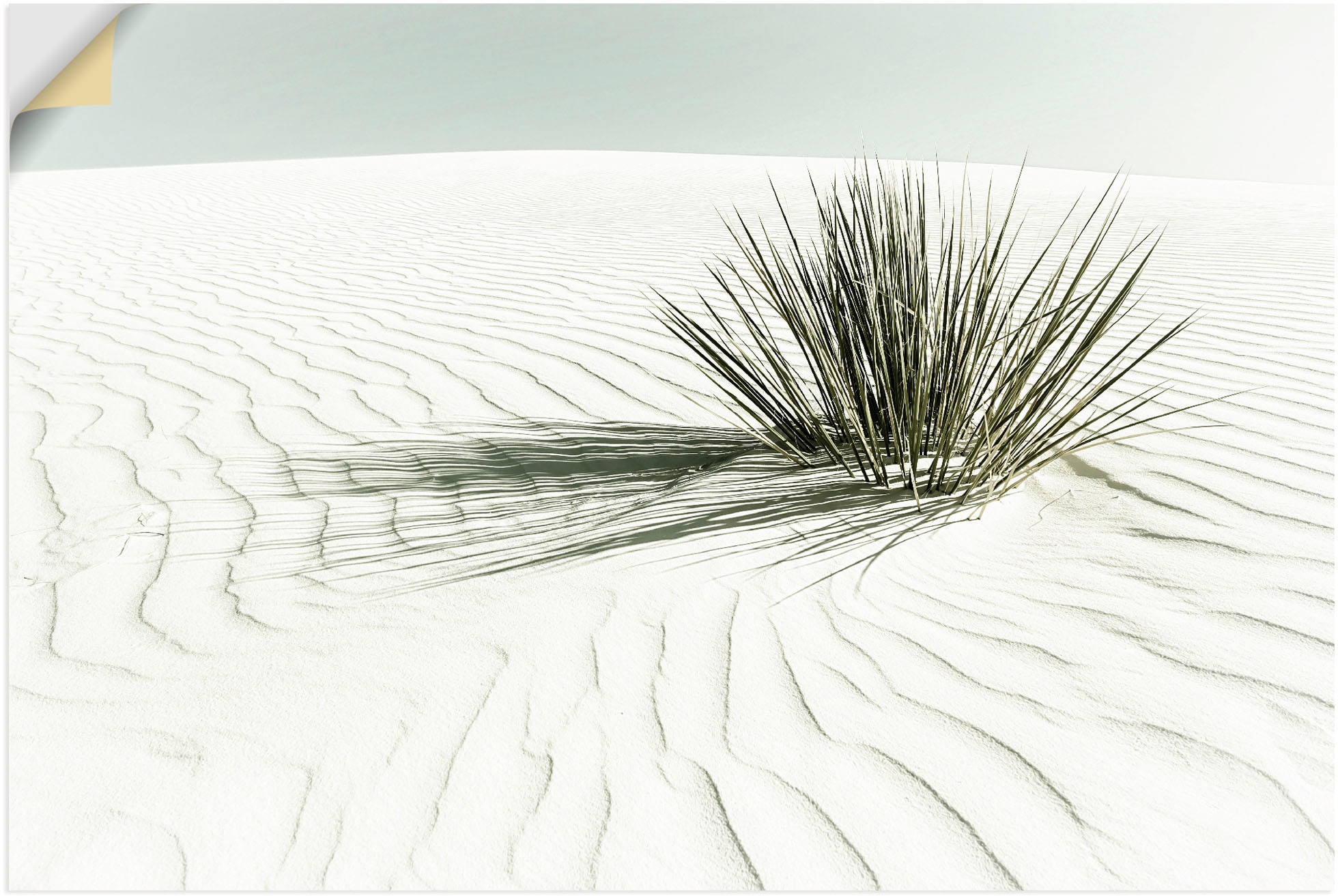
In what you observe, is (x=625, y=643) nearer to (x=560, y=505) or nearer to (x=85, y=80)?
(x=560, y=505)

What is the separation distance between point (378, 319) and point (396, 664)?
3332 millimetres

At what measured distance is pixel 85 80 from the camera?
3.13 ft

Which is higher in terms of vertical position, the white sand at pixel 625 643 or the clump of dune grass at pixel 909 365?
the clump of dune grass at pixel 909 365

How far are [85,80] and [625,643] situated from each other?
132 cm

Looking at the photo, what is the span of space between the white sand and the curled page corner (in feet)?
3.50

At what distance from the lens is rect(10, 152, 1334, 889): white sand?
1406mm

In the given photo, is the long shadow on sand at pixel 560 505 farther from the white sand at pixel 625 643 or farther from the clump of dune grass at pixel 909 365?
the clump of dune grass at pixel 909 365

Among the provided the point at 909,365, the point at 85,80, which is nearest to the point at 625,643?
the point at 909,365

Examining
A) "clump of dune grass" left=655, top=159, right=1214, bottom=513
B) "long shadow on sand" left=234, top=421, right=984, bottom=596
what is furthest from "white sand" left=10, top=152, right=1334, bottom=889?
"clump of dune grass" left=655, top=159, right=1214, bottom=513

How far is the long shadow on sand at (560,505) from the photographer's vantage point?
2303 mm

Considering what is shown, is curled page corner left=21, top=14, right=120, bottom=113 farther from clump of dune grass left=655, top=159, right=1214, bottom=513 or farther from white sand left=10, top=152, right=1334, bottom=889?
clump of dune grass left=655, top=159, right=1214, bottom=513

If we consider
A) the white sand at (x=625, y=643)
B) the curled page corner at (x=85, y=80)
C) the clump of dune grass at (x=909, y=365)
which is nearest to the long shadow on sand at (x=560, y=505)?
the white sand at (x=625, y=643)

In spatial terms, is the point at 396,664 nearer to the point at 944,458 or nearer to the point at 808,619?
the point at 808,619

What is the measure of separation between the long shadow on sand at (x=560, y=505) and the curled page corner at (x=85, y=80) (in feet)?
4.53
